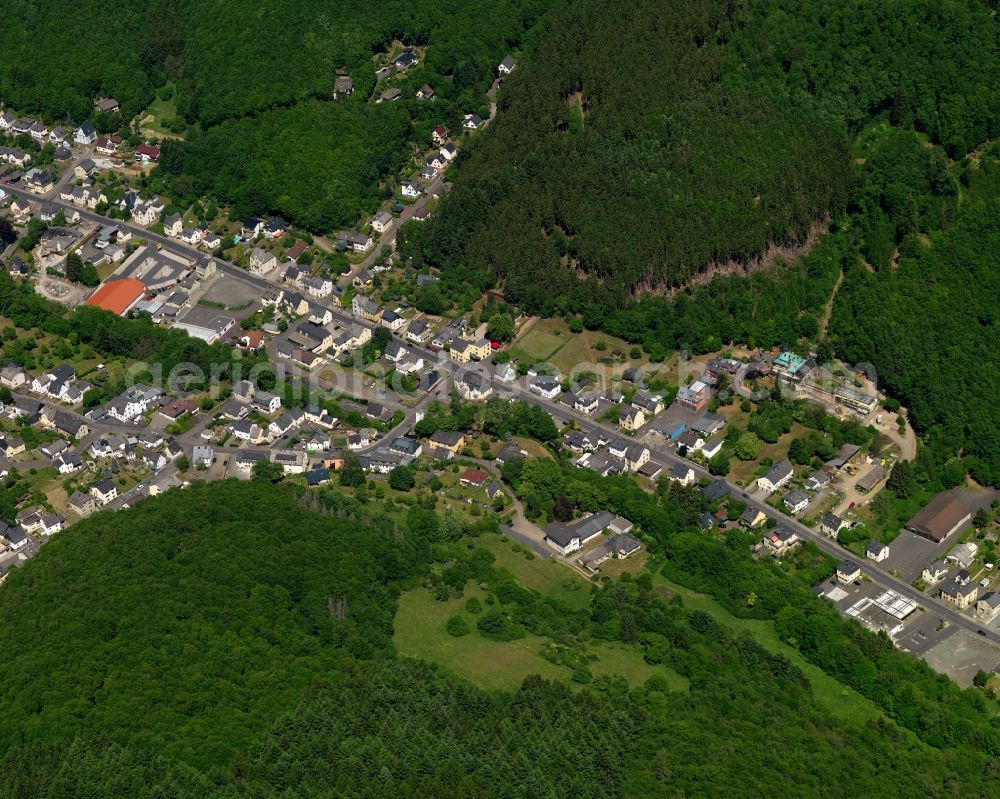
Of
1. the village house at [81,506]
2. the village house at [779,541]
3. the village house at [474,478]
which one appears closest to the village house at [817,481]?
the village house at [779,541]

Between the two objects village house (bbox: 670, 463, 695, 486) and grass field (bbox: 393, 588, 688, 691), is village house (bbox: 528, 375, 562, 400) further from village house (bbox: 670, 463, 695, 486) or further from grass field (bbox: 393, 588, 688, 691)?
grass field (bbox: 393, 588, 688, 691)

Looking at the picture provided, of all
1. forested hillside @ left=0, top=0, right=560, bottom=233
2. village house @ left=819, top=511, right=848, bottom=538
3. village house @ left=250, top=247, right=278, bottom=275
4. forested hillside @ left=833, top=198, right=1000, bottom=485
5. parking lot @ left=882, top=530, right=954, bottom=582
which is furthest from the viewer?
forested hillside @ left=0, top=0, right=560, bottom=233

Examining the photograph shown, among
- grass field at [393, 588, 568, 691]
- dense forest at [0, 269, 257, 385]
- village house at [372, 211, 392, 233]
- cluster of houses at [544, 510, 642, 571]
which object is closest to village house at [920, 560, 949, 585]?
cluster of houses at [544, 510, 642, 571]

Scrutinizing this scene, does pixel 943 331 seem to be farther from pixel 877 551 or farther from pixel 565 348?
pixel 565 348

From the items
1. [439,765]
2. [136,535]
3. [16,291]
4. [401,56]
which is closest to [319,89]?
[401,56]

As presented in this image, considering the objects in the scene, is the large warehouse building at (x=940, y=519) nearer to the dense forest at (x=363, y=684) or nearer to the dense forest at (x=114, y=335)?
the dense forest at (x=363, y=684)

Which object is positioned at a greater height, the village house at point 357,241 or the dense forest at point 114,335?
the village house at point 357,241

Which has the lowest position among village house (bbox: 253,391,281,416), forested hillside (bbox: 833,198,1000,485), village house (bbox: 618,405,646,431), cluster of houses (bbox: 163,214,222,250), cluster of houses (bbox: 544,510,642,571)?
cluster of houses (bbox: 163,214,222,250)

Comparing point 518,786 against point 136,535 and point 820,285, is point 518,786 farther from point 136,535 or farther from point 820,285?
point 820,285
